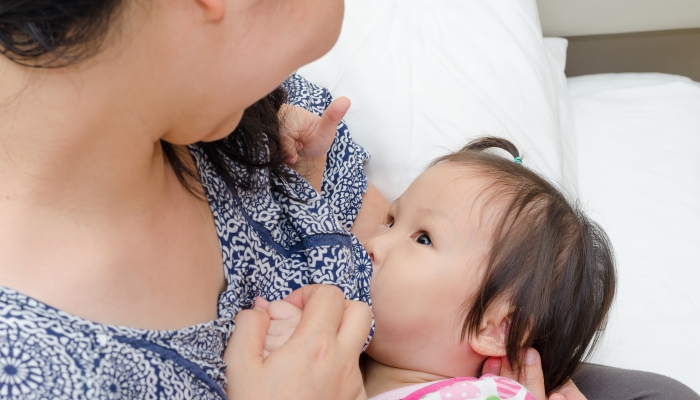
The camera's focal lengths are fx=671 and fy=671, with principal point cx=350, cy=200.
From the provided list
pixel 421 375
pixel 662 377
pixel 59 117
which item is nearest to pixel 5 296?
pixel 59 117

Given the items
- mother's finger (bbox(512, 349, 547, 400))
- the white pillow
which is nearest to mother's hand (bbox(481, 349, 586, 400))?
mother's finger (bbox(512, 349, 547, 400))

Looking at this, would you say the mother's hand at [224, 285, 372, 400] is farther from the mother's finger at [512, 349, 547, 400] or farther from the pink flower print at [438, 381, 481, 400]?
the mother's finger at [512, 349, 547, 400]

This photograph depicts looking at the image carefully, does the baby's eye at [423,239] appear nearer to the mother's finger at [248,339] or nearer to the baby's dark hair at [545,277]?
the baby's dark hair at [545,277]

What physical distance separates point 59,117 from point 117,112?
0.05 m

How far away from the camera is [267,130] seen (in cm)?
92

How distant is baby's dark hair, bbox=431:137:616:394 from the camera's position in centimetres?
99

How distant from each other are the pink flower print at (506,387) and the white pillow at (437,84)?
43 cm

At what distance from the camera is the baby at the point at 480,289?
992mm

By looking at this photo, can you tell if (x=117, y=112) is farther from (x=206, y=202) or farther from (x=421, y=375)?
(x=421, y=375)

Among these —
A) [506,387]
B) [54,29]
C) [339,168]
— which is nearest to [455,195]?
[339,168]

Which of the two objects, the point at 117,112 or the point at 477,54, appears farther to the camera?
the point at 477,54

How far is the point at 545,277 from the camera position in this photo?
3.27ft

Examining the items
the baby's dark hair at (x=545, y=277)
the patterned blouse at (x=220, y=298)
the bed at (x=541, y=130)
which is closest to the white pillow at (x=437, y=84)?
the bed at (x=541, y=130)

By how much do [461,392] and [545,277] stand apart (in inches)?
8.3
